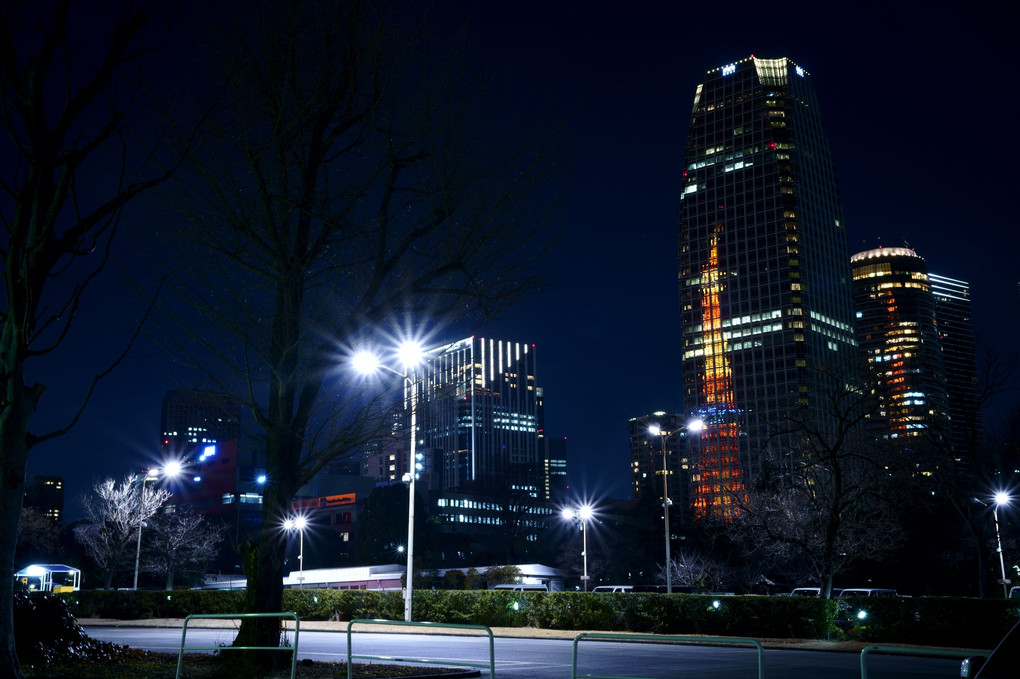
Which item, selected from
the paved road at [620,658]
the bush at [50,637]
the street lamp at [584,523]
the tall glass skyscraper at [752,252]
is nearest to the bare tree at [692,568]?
the street lamp at [584,523]

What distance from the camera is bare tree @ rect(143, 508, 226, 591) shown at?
62406mm

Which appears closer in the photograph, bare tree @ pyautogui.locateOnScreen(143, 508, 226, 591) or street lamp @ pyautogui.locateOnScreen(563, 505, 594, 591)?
street lamp @ pyautogui.locateOnScreen(563, 505, 594, 591)

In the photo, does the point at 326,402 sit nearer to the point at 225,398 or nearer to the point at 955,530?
the point at 225,398

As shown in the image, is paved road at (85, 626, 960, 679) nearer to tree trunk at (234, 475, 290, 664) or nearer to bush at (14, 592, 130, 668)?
tree trunk at (234, 475, 290, 664)

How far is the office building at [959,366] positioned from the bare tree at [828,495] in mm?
3561

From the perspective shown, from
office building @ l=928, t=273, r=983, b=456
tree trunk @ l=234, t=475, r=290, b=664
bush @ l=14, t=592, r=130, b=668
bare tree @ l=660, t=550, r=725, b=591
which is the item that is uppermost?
office building @ l=928, t=273, r=983, b=456

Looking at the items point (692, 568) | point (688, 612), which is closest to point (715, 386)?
point (692, 568)

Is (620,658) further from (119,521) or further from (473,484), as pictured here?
(473,484)

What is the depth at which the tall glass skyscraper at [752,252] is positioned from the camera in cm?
17125

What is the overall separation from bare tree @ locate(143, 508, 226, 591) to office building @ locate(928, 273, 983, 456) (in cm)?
5141

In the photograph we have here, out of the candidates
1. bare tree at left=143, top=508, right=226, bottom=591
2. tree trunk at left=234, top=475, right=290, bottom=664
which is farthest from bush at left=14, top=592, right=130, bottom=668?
bare tree at left=143, top=508, right=226, bottom=591

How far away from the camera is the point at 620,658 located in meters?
18.8

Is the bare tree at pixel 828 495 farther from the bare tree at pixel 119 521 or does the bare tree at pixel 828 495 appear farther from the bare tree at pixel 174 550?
the bare tree at pixel 174 550

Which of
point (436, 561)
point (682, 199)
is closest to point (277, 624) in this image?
point (436, 561)
